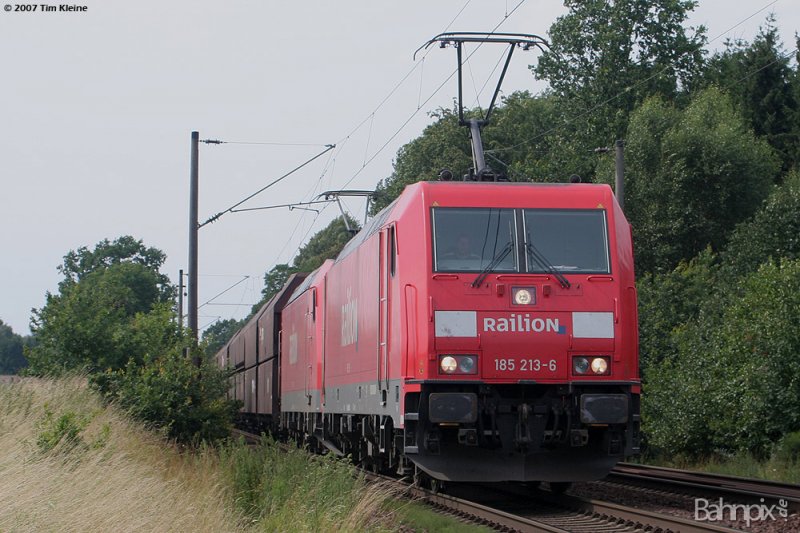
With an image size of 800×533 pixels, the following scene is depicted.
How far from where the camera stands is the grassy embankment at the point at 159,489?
846 cm

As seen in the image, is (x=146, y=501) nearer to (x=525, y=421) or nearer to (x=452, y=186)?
(x=525, y=421)

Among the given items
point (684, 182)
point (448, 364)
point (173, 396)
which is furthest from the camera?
point (684, 182)

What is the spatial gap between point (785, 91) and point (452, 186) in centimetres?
4213

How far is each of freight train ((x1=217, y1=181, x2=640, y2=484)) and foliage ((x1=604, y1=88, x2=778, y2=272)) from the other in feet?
91.4

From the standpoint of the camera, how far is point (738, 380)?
1891 cm

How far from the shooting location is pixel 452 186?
42.0ft

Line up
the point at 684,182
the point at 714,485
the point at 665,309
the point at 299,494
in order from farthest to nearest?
the point at 684,182, the point at 665,309, the point at 714,485, the point at 299,494

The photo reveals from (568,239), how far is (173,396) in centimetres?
990

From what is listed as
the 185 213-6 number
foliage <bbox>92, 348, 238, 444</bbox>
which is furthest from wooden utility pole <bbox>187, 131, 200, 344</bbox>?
the 185 213-6 number

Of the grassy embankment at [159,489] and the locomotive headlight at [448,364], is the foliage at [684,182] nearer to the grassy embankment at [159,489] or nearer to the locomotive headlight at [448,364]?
the grassy embankment at [159,489]

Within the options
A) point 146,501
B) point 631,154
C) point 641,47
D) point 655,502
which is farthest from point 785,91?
point 146,501

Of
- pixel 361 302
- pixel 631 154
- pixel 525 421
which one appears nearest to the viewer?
pixel 525 421

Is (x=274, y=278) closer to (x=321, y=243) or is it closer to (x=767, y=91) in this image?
(x=321, y=243)

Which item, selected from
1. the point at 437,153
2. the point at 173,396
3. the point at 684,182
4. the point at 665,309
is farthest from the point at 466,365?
the point at 437,153
